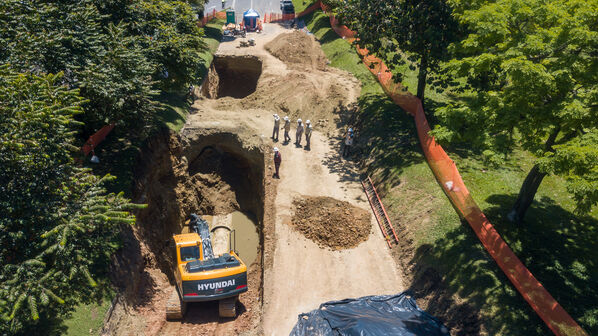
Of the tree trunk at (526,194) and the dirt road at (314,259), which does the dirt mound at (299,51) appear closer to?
the dirt road at (314,259)

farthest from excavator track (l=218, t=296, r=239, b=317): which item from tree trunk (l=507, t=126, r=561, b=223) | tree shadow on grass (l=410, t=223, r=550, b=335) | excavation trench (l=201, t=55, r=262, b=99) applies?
excavation trench (l=201, t=55, r=262, b=99)

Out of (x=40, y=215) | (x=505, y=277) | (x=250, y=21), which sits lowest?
(x=505, y=277)

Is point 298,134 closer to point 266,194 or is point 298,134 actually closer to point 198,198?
point 266,194

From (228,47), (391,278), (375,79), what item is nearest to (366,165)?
(391,278)

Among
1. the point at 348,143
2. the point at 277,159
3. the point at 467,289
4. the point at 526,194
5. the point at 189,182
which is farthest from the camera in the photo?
the point at 189,182

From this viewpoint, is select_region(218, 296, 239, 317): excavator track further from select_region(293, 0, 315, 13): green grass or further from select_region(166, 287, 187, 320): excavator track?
select_region(293, 0, 315, 13): green grass

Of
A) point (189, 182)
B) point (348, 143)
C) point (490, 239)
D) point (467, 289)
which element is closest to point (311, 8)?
point (348, 143)

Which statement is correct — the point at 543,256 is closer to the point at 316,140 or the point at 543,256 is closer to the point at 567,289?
the point at 567,289
